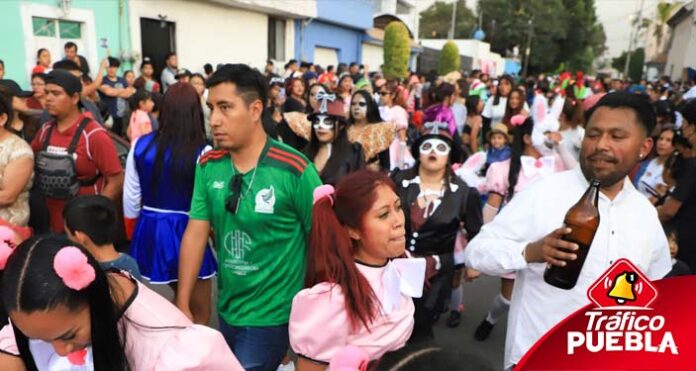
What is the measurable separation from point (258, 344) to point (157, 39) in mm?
13770

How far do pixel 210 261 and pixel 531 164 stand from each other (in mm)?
2926

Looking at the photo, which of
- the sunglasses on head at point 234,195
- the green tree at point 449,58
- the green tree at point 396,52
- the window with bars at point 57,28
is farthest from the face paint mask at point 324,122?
the green tree at point 449,58

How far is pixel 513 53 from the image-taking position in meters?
53.3

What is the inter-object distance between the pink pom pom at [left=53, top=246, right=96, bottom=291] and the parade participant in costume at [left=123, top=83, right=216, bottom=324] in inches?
77.1

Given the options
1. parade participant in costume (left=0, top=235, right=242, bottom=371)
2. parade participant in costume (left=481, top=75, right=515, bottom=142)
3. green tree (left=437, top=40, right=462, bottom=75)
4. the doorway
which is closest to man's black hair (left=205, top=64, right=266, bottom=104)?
parade participant in costume (left=0, top=235, right=242, bottom=371)

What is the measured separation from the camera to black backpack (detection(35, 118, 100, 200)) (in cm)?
332

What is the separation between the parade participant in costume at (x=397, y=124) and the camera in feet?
19.2

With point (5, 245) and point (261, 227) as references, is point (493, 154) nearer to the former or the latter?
point (261, 227)

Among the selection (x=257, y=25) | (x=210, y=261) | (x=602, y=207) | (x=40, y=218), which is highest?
(x=257, y=25)

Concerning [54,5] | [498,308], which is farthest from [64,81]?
[54,5]

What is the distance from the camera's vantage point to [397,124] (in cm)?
688

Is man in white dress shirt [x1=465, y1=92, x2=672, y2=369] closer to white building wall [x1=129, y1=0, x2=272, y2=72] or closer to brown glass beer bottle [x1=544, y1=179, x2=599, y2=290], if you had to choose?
brown glass beer bottle [x1=544, y1=179, x2=599, y2=290]

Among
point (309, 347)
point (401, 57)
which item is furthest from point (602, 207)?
point (401, 57)

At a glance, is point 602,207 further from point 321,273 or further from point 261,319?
point 261,319
